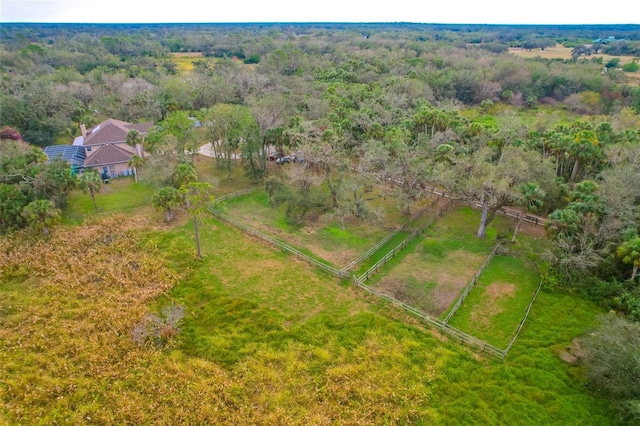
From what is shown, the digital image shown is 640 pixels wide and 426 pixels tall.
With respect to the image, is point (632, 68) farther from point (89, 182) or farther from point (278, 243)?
point (89, 182)

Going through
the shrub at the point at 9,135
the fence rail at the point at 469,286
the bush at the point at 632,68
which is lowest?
the fence rail at the point at 469,286

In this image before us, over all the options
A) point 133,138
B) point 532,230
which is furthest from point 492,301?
point 133,138

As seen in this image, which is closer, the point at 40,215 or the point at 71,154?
the point at 40,215

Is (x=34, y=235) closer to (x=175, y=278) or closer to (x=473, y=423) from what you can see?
(x=175, y=278)

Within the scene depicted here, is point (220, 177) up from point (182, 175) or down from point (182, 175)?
down

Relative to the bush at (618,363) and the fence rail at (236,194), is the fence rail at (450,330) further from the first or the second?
the fence rail at (236,194)

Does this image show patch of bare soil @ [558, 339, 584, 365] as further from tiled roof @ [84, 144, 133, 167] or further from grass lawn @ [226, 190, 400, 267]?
tiled roof @ [84, 144, 133, 167]

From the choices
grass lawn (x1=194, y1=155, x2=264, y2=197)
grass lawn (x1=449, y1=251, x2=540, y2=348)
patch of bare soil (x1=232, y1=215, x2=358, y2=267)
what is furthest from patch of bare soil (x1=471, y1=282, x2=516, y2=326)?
grass lawn (x1=194, y1=155, x2=264, y2=197)

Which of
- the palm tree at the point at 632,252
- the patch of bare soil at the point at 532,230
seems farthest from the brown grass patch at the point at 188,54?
the palm tree at the point at 632,252
